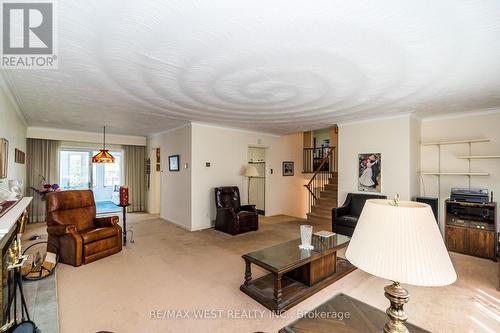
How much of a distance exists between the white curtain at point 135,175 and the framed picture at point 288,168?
15.6 ft

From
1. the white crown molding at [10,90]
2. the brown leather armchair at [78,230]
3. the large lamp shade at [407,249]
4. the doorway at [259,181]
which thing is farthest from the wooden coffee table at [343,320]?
the doorway at [259,181]

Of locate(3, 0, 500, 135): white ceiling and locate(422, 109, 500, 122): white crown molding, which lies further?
locate(422, 109, 500, 122): white crown molding

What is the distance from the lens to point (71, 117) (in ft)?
16.8

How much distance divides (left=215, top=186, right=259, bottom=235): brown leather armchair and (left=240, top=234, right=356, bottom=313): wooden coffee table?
2.24 metres

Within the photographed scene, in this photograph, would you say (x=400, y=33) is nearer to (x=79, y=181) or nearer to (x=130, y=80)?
(x=130, y=80)

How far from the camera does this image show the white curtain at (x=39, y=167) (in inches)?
253

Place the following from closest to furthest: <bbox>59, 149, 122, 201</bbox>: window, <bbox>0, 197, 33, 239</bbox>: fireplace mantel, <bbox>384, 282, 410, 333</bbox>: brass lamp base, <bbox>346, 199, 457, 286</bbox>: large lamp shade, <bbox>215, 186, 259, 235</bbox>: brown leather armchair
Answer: <bbox>346, 199, 457, 286</bbox>: large lamp shade → <bbox>384, 282, 410, 333</bbox>: brass lamp base → <bbox>0, 197, 33, 239</bbox>: fireplace mantel → <bbox>215, 186, 259, 235</bbox>: brown leather armchair → <bbox>59, 149, 122, 201</bbox>: window

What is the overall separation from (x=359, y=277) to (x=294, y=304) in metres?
1.19

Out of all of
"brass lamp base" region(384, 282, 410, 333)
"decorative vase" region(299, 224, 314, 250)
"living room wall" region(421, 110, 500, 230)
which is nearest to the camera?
"brass lamp base" region(384, 282, 410, 333)

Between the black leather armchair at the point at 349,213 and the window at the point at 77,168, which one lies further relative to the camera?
the window at the point at 77,168

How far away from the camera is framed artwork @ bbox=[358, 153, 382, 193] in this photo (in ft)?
16.5

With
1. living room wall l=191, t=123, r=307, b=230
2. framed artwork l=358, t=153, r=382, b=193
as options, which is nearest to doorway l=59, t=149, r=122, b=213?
living room wall l=191, t=123, r=307, b=230

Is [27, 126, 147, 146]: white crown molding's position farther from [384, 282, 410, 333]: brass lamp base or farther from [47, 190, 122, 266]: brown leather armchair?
[384, 282, 410, 333]: brass lamp base

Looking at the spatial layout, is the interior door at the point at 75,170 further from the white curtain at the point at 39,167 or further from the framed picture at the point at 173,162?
the framed picture at the point at 173,162
